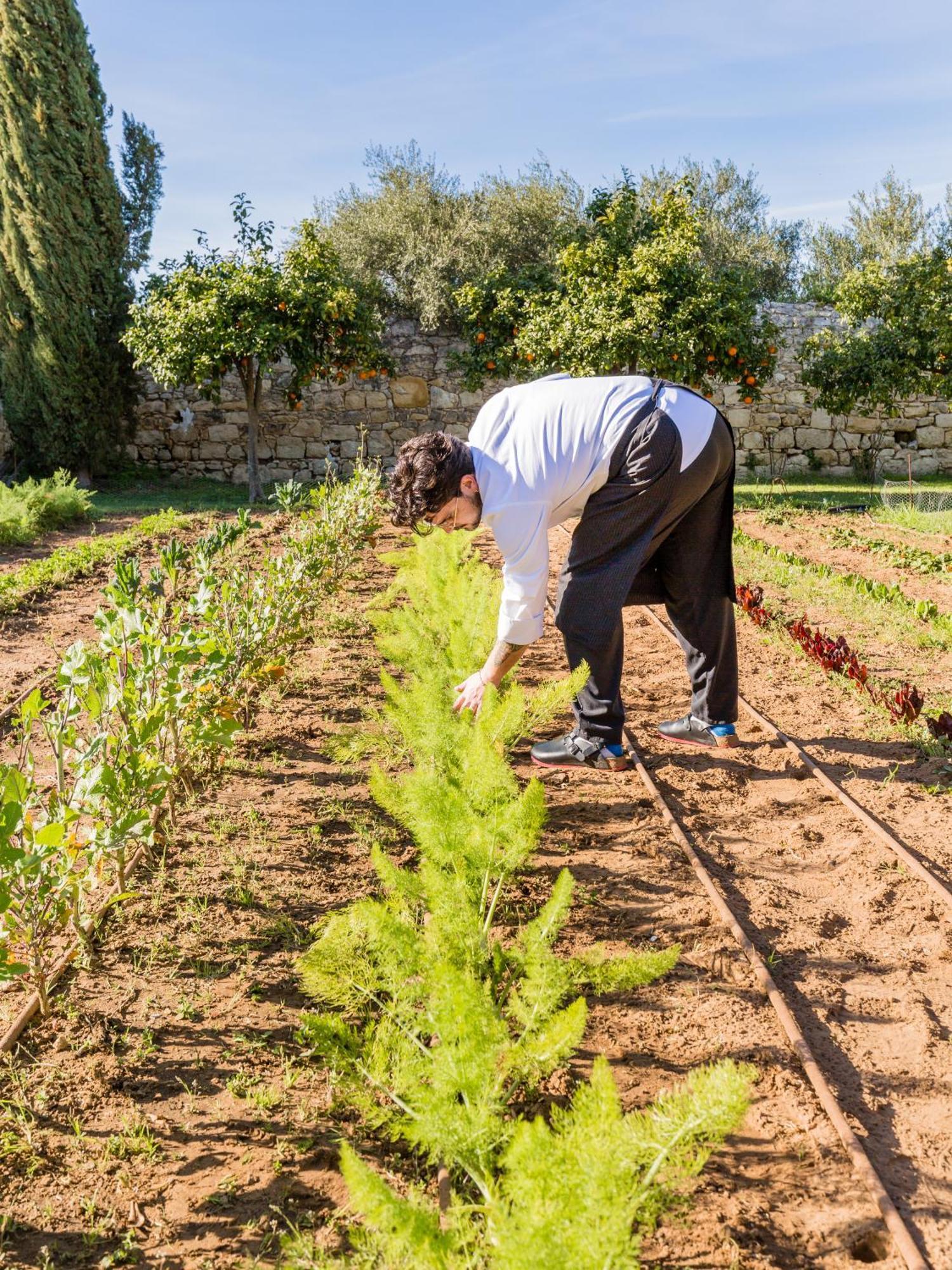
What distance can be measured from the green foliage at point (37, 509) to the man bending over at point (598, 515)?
6.58 meters

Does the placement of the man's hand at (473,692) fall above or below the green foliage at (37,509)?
below

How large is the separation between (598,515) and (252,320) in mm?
8974

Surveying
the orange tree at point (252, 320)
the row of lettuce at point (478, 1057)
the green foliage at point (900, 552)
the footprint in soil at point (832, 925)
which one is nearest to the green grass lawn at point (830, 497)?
the green foliage at point (900, 552)

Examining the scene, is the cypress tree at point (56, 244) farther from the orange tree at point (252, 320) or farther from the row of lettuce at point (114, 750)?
the row of lettuce at point (114, 750)

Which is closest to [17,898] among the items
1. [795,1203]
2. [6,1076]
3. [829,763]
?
[6,1076]

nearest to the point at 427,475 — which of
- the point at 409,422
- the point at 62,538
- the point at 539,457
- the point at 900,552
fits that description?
the point at 539,457

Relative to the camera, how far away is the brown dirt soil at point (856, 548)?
6.99m

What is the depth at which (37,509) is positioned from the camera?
29.9ft

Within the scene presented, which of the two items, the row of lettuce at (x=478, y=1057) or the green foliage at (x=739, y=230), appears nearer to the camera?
the row of lettuce at (x=478, y=1057)

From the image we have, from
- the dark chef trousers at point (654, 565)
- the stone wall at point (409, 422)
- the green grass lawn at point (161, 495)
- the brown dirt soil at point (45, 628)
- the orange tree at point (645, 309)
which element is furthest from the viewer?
the stone wall at point (409, 422)

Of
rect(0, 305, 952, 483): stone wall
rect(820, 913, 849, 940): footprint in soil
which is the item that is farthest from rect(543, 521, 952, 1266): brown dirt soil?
rect(0, 305, 952, 483): stone wall

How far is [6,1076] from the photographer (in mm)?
2031

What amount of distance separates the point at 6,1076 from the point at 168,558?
1.65 meters

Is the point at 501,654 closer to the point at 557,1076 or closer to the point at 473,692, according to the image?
the point at 473,692
